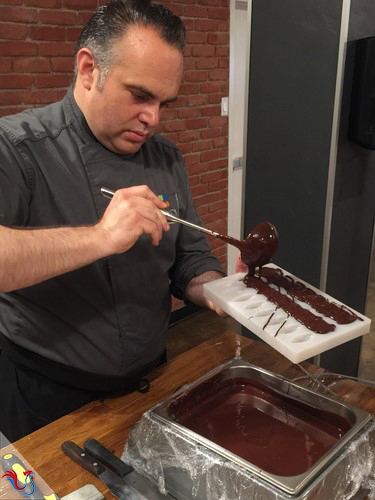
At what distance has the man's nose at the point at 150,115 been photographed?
1.11 m

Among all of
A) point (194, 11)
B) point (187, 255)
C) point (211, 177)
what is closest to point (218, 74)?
point (194, 11)

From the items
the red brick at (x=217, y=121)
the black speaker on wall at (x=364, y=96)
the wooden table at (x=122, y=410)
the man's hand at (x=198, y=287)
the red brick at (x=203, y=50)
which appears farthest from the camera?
the red brick at (x=217, y=121)

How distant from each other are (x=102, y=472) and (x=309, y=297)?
586mm

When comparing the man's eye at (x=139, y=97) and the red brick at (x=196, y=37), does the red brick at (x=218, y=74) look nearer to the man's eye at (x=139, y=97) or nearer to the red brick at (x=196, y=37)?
the red brick at (x=196, y=37)

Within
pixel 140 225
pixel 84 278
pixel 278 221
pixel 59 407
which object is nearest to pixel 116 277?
pixel 84 278

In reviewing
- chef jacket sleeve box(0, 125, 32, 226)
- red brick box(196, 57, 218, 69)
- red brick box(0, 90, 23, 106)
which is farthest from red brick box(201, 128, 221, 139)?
chef jacket sleeve box(0, 125, 32, 226)

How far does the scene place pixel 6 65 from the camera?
2152 mm

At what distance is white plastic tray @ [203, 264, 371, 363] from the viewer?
99 centimetres

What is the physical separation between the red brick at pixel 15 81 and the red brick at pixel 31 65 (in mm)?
26

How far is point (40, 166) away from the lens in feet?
3.52

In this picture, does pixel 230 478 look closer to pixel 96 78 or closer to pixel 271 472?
pixel 271 472

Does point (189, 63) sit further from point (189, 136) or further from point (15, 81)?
point (15, 81)

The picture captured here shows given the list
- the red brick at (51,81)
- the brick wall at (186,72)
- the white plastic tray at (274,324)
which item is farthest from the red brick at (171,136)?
the white plastic tray at (274,324)

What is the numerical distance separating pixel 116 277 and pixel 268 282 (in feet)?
1.20
